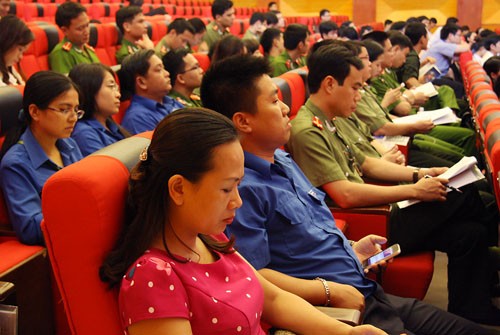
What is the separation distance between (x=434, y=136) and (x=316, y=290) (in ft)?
7.14

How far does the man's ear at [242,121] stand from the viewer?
51.8 inches

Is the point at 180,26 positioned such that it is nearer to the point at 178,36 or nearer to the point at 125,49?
the point at 178,36

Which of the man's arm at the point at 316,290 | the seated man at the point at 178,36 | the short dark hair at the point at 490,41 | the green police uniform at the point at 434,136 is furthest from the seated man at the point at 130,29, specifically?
the short dark hair at the point at 490,41

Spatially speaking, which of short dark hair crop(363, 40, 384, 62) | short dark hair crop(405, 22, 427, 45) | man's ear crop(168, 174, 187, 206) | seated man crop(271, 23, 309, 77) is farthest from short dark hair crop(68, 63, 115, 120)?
short dark hair crop(405, 22, 427, 45)

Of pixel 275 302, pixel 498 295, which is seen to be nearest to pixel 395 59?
pixel 498 295

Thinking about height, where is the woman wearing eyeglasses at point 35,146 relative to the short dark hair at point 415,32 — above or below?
above

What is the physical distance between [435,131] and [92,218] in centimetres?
268

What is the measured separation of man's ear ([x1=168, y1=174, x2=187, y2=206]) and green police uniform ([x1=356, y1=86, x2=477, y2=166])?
1.98 m

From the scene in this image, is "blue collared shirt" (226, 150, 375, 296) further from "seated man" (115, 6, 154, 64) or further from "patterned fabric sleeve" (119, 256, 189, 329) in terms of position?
"seated man" (115, 6, 154, 64)

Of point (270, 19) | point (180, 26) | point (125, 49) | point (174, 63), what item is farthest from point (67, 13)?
point (270, 19)

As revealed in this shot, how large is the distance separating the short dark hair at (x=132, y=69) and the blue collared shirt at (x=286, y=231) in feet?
4.03

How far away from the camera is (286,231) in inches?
50.5

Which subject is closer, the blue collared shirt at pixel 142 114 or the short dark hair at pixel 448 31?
the blue collared shirt at pixel 142 114

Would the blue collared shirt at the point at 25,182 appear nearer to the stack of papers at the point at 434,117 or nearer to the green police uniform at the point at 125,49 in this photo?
the stack of papers at the point at 434,117
